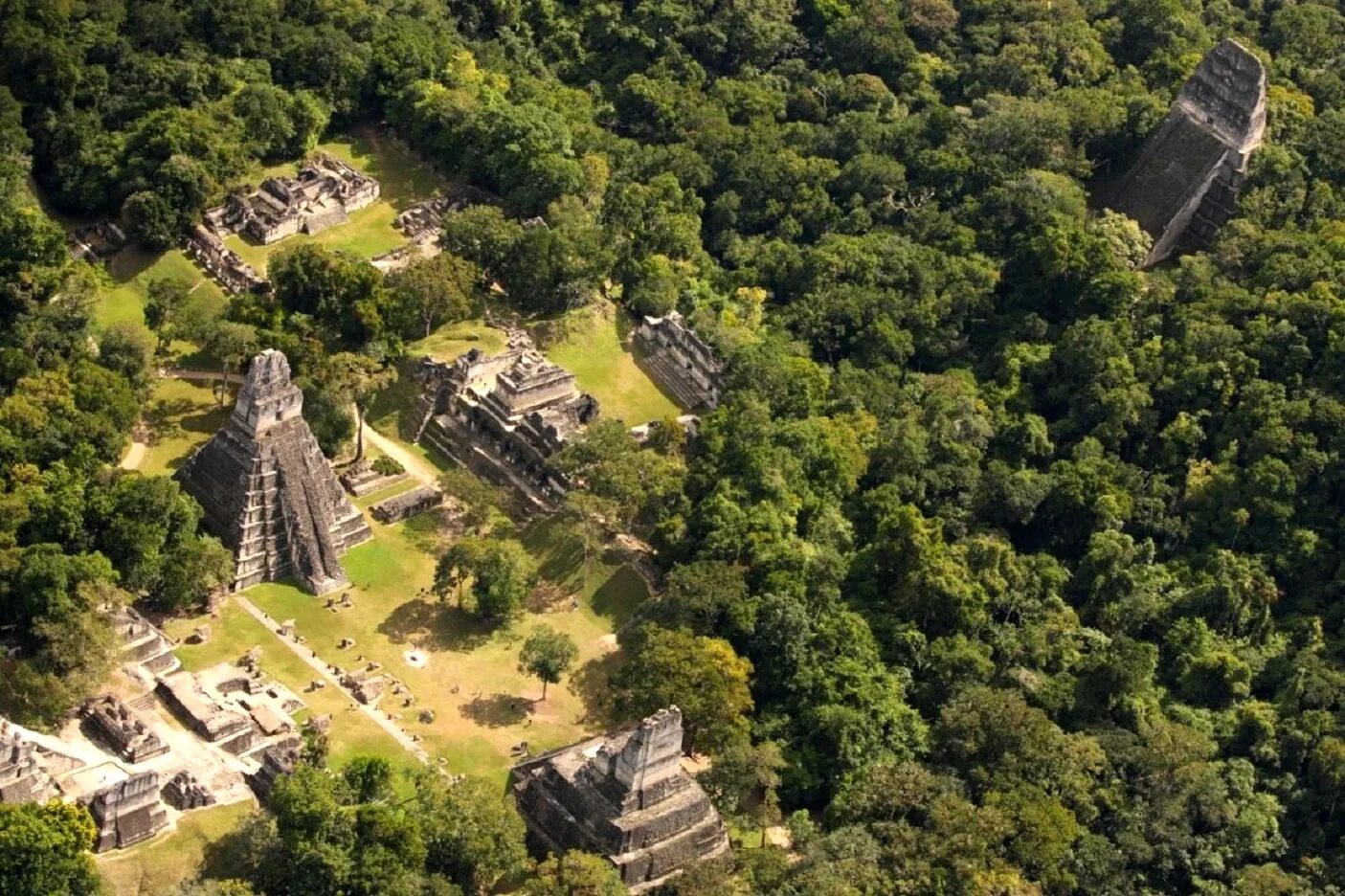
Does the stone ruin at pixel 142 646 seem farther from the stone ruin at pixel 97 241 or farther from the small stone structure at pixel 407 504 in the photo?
the stone ruin at pixel 97 241

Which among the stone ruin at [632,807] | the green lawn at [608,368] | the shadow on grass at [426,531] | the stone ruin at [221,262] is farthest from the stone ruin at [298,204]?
the stone ruin at [632,807]

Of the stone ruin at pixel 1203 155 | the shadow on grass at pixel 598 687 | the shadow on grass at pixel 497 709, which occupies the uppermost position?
the stone ruin at pixel 1203 155

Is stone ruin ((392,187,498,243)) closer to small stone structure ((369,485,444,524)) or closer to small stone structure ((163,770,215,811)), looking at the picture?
small stone structure ((369,485,444,524))

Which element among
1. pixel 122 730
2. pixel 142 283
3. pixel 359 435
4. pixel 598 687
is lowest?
pixel 142 283

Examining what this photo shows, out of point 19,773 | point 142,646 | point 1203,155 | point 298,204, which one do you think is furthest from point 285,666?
point 1203,155

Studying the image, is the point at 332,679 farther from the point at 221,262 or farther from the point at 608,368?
the point at 221,262

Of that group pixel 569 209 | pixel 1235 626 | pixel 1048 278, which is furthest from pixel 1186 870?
pixel 569 209
